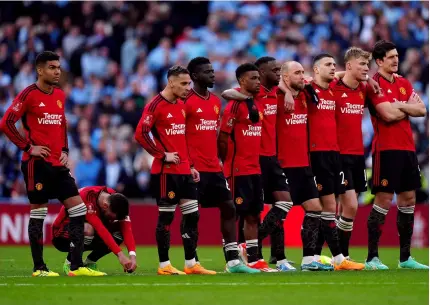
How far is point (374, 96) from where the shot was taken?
49.6ft

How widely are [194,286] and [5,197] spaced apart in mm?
12308

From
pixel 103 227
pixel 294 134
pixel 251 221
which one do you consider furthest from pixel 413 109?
pixel 103 227

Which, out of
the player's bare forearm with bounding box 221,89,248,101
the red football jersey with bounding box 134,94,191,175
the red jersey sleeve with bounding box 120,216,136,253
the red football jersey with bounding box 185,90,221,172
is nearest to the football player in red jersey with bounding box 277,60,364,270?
the player's bare forearm with bounding box 221,89,248,101

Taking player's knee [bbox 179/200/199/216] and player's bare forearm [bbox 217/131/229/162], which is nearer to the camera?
player's knee [bbox 179/200/199/216]

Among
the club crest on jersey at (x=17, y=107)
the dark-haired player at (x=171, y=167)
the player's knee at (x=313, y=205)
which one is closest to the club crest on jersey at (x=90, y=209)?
the dark-haired player at (x=171, y=167)

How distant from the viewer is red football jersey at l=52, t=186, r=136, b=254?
45.5ft

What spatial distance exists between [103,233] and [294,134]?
2800 mm

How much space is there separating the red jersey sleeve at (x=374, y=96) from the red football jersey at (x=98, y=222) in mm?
3534

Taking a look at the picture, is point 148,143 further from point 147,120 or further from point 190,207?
point 190,207

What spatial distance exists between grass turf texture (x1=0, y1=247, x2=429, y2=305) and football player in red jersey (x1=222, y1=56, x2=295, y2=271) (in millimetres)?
966

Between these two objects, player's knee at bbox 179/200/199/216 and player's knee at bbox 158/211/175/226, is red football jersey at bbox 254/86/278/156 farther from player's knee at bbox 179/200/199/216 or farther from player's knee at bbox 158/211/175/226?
player's knee at bbox 158/211/175/226

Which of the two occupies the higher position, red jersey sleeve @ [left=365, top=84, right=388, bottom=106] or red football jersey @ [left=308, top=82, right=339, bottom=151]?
red jersey sleeve @ [left=365, top=84, right=388, bottom=106]

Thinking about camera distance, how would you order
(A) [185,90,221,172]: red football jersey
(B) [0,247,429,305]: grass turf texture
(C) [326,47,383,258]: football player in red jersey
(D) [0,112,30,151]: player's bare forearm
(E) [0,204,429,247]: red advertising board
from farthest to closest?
(E) [0,204,429,247]: red advertising board
(C) [326,47,383,258]: football player in red jersey
(A) [185,90,221,172]: red football jersey
(D) [0,112,30,151]: player's bare forearm
(B) [0,247,429,305]: grass turf texture

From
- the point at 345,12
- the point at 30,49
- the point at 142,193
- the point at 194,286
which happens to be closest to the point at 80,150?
the point at 142,193
